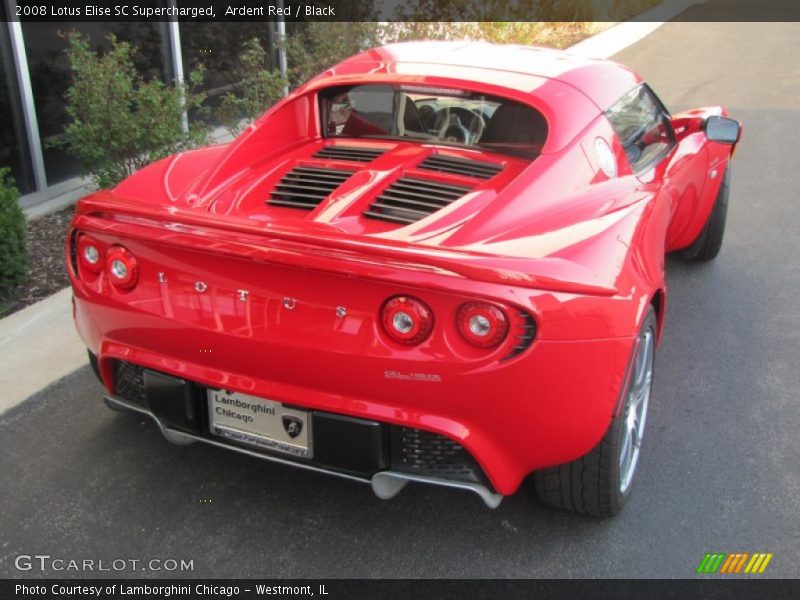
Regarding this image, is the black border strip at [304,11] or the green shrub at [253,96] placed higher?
the black border strip at [304,11]

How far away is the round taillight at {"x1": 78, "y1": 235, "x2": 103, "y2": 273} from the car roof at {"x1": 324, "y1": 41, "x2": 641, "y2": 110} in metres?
1.45

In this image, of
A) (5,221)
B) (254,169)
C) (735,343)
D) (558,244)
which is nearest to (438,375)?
(558,244)

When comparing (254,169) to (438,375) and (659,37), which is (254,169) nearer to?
(438,375)

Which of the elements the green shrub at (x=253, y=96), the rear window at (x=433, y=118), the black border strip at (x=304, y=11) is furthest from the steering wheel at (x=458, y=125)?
the black border strip at (x=304, y=11)

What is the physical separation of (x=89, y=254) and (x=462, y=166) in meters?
1.42

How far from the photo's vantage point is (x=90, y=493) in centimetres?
314

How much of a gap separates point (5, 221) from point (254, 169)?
1.93 metres

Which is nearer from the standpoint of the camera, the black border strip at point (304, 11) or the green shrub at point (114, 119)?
the green shrub at point (114, 119)

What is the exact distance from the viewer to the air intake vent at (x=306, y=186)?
3152 mm

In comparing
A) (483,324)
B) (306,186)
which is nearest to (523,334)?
(483,324)

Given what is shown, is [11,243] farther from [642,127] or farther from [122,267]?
[642,127]

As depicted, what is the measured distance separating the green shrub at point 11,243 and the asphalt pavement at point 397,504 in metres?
1.06

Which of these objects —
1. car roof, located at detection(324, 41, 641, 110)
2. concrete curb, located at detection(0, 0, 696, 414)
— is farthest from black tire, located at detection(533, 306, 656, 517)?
concrete curb, located at detection(0, 0, 696, 414)

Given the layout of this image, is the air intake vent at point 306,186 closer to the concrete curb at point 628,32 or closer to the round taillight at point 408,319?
the round taillight at point 408,319
